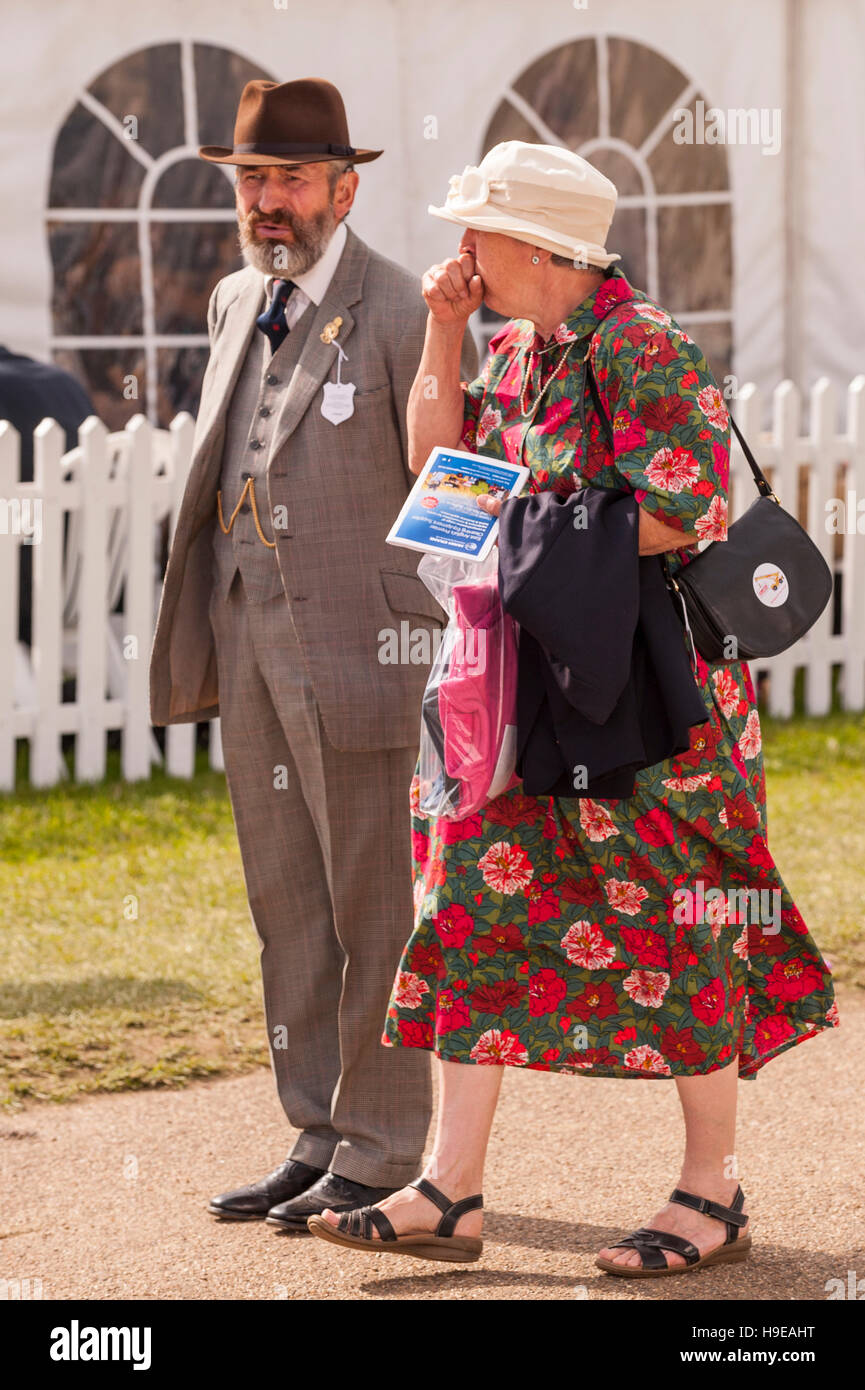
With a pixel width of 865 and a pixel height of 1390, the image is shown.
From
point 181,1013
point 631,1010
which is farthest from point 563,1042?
point 181,1013

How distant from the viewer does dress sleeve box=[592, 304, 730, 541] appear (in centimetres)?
299

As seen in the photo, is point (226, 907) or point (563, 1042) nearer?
point (563, 1042)

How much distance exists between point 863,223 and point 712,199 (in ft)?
2.87

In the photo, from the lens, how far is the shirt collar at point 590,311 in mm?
3098

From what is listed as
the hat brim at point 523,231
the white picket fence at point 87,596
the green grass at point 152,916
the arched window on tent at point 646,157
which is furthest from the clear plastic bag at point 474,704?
the arched window on tent at point 646,157

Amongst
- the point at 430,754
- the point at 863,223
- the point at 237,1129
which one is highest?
the point at 863,223

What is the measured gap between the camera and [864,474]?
8.64m

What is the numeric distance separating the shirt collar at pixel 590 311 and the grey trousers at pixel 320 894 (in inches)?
32.3

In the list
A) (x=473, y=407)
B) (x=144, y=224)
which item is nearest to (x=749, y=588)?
(x=473, y=407)

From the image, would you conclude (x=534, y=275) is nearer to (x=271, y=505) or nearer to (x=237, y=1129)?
(x=271, y=505)

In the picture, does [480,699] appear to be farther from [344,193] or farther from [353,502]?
[344,193]

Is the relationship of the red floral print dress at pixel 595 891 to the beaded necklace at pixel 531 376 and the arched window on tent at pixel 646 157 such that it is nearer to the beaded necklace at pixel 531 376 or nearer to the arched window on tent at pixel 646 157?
the beaded necklace at pixel 531 376

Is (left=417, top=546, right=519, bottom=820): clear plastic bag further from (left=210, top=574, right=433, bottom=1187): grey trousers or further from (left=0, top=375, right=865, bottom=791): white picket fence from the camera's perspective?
(left=0, top=375, right=865, bottom=791): white picket fence

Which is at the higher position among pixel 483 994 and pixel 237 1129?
pixel 483 994
